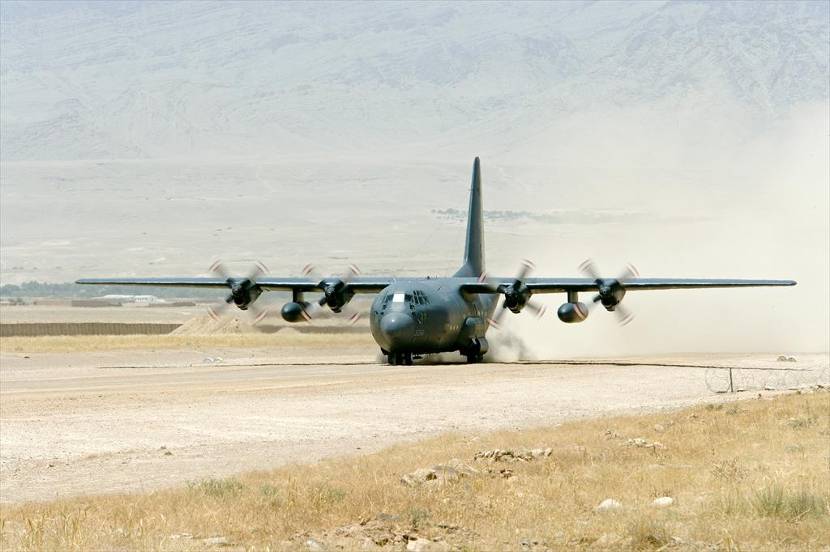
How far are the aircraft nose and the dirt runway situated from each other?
4.29 ft

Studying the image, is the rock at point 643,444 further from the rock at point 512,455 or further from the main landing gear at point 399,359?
the main landing gear at point 399,359

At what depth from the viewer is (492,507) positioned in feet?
57.8

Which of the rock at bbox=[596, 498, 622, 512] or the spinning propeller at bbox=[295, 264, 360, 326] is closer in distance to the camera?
the rock at bbox=[596, 498, 622, 512]

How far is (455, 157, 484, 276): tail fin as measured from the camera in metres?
65.5

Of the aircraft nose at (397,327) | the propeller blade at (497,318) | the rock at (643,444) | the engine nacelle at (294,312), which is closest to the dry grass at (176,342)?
the propeller blade at (497,318)

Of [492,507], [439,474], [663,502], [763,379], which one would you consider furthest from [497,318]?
[492,507]

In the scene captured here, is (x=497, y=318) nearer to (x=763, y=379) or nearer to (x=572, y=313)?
(x=572, y=313)

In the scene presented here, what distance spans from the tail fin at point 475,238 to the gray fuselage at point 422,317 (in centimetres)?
715

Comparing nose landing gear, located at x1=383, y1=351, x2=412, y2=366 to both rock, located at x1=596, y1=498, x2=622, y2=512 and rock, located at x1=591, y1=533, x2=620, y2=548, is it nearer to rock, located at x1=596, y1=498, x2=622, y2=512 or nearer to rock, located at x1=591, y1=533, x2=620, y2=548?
rock, located at x1=596, y1=498, x2=622, y2=512

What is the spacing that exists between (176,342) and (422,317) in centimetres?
3350

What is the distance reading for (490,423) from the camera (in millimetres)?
30922

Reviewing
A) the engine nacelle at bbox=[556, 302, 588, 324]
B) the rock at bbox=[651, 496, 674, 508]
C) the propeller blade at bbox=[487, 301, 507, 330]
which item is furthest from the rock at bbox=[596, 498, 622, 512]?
the propeller blade at bbox=[487, 301, 507, 330]

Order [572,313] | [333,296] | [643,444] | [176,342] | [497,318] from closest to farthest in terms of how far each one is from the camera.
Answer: [643,444] → [572,313] → [333,296] → [497,318] → [176,342]

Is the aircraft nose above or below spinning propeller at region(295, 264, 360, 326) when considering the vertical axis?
below
